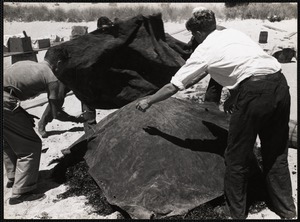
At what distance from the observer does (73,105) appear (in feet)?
23.3

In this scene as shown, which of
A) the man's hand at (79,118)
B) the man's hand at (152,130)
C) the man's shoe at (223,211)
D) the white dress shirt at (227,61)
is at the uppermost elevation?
the white dress shirt at (227,61)

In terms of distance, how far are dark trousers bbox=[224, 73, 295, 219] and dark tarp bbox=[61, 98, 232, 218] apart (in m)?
0.26

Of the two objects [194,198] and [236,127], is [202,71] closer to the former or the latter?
[236,127]

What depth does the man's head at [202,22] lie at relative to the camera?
316 cm

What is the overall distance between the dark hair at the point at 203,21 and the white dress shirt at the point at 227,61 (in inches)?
3.1

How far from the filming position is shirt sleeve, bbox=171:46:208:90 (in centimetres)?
309

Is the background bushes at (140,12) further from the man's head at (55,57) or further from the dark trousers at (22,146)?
the dark trousers at (22,146)

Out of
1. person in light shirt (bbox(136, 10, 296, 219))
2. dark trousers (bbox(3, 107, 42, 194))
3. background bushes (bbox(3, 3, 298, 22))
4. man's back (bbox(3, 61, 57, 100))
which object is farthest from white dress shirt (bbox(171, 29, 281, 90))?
background bushes (bbox(3, 3, 298, 22))

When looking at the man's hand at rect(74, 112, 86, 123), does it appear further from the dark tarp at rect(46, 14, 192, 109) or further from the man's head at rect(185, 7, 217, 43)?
the man's head at rect(185, 7, 217, 43)

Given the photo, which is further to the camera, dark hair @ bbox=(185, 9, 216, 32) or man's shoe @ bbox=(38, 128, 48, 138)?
man's shoe @ bbox=(38, 128, 48, 138)

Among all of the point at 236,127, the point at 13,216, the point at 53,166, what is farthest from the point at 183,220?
the point at 53,166

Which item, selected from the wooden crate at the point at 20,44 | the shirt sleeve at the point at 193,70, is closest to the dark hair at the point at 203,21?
the shirt sleeve at the point at 193,70

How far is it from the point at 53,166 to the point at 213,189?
2256 millimetres

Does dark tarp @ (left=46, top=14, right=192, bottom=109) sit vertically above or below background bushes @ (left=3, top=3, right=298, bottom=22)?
above
